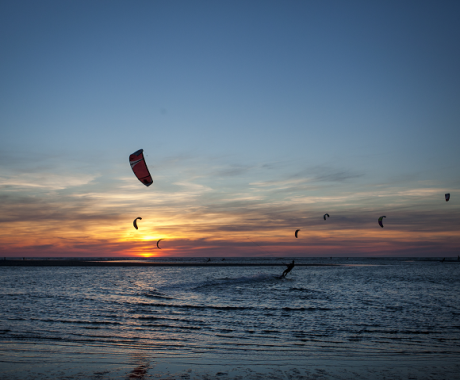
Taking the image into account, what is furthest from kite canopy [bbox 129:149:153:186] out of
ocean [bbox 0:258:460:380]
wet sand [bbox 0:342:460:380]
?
wet sand [bbox 0:342:460:380]

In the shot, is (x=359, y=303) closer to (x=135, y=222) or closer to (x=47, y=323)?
(x=47, y=323)

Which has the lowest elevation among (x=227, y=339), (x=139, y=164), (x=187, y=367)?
(x=227, y=339)

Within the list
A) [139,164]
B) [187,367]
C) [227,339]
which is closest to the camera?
[187,367]

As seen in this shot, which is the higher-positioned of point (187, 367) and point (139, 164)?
point (139, 164)

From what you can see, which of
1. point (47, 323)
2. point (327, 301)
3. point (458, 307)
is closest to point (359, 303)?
point (327, 301)

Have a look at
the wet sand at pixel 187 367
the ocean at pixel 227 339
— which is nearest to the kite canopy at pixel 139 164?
the ocean at pixel 227 339

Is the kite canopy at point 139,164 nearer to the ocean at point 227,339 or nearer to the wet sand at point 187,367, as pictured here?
the ocean at point 227,339

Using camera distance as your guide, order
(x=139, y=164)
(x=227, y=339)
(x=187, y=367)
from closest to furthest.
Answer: (x=187, y=367) < (x=227, y=339) < (x=139, y=164)

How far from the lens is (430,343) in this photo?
9.17 metres

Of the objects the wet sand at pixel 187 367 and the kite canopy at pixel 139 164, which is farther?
the kite canopy at pixel 139 164

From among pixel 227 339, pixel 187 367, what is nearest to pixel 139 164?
pixel 227 339

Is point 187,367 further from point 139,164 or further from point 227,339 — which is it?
point 139,164

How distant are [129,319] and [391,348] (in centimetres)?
815

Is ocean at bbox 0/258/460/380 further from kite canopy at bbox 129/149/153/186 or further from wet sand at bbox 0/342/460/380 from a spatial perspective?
kite canopy at bbox 129/149/153/186
